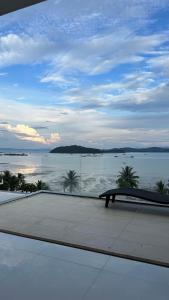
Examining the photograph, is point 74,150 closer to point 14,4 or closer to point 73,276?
point 73,276

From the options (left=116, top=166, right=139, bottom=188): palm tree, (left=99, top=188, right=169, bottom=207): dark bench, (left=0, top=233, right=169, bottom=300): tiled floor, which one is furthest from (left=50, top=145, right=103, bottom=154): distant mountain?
(left=0, top=233, right=169, bottom=300): tiled floor

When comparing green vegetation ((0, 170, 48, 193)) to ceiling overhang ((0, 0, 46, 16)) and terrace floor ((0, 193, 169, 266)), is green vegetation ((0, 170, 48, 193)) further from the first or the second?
ceiling overhang ((0, 0, 46, 16))

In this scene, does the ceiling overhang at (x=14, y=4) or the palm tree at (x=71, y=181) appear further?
the palm tree at (x=71, y=181)

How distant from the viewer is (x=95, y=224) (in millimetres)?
3305

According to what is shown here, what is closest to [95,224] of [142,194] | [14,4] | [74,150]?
[142,194]

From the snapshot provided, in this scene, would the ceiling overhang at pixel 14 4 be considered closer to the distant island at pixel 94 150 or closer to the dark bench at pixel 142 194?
the dark bench at pixel 142 194

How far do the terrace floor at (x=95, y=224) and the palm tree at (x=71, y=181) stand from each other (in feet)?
1.81

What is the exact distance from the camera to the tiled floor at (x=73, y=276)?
179 cm

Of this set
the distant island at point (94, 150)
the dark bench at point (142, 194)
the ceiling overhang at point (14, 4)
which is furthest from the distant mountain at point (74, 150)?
the ceiling overhang at point (14, 4)

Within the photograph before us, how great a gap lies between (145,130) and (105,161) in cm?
135

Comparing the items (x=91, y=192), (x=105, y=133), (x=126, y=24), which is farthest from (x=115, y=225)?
(x=126, y=24)

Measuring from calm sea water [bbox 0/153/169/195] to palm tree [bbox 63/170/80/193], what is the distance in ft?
0.26

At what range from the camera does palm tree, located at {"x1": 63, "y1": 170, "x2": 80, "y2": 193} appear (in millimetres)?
5191

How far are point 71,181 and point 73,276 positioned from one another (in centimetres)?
340
